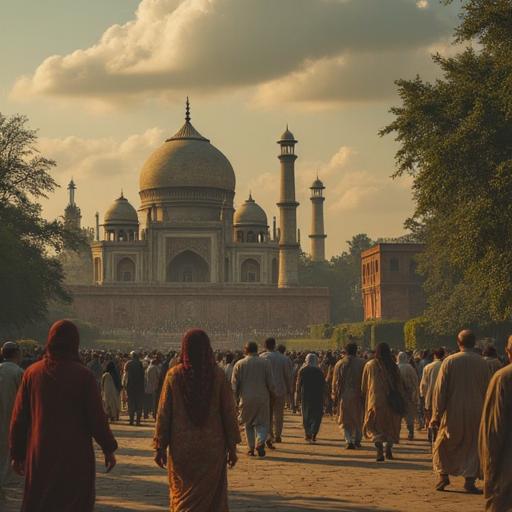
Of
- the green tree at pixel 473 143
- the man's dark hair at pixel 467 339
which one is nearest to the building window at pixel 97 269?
the green tree at pixel 473 143

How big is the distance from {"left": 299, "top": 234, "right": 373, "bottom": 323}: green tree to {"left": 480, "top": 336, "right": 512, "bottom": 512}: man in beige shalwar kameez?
84004 millimetres

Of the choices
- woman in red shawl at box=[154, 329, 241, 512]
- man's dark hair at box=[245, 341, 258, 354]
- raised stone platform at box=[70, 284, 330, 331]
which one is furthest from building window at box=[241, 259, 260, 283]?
woman in red shawl at box=[154, 329, 241, 512]

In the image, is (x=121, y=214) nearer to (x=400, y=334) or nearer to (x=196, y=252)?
(x=196, y=252)

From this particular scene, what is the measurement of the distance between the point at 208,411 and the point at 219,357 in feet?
47.8

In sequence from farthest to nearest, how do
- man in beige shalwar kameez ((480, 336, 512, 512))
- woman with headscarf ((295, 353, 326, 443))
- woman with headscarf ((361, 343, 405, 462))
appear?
woman with headscarf ((295, 353, 326, 443)) < woman with headscarf ((361, 343, 405, 462)) < man in beige shalwar kameez ((480, 336, 512, 512))

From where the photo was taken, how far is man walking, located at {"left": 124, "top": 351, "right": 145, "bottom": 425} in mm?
20375

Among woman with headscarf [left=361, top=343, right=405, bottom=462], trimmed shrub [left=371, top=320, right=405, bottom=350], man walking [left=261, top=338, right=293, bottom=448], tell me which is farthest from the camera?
trimmed shrub [left=371, top=320, right=405, bottom=350]

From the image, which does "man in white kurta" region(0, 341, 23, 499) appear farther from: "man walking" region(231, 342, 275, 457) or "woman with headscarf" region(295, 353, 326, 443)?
"woman with headscarf" region(295, 353, 326, 443)

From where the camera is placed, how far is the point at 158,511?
31.2 ft

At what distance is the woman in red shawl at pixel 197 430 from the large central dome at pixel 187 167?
6947cm

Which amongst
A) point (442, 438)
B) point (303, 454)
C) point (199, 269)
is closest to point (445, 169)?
point (303, 454)

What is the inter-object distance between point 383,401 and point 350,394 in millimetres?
1664

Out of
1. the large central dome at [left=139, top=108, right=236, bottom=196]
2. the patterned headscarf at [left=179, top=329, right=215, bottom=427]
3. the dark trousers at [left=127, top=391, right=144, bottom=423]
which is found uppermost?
the large central dome at [left=139, top=108, right=236, bottom=196]

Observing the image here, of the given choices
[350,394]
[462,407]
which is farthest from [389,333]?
[462,407]
